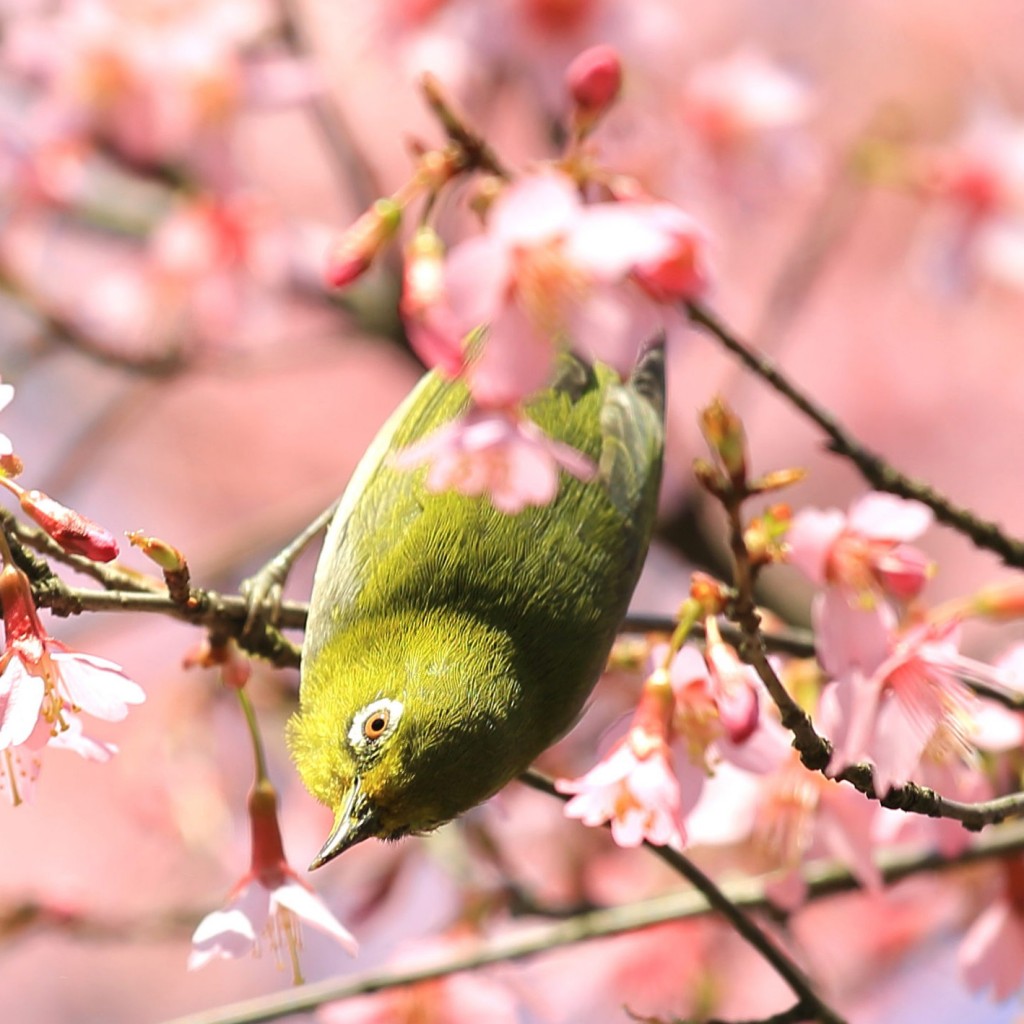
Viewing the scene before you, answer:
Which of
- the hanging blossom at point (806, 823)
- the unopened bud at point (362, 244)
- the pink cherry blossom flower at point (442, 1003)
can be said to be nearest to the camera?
the unopened bud at point (362, 244)

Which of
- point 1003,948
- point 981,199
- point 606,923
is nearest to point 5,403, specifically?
point 606,923

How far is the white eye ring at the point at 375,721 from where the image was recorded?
172 cm

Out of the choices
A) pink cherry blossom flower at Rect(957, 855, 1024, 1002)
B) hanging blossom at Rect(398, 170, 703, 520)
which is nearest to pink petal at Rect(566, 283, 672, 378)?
hanging blossom at Rect(398, 170, 703, 520)

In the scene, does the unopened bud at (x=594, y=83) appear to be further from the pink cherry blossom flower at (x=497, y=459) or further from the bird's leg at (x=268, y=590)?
the bird's leg at (x=268, y=590)

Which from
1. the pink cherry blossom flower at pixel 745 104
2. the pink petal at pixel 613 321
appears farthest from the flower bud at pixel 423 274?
the pink cherry blossom flower at pixel 745 104

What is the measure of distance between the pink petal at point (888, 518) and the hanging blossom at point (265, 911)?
2.81ft

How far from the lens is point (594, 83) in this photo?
1948 mm

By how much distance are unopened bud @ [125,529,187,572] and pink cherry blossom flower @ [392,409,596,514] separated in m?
0.26

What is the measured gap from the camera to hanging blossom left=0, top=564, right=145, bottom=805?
1.48 m

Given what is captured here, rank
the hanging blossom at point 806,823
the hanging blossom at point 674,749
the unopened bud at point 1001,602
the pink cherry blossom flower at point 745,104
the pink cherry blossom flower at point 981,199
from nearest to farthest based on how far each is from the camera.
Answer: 1. the hanging blossom at point 674,749
2. the hanging blossom at point 806,823
3. the unopened bud at point 1001,602
4. the pink cherry blossom flower at point 745,104
5. the pink cherry blossom flower at point 981,199

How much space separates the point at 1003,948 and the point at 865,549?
75 centimetres

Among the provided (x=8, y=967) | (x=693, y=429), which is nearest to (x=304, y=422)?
(x=693, y=429)

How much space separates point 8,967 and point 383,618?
4.79m

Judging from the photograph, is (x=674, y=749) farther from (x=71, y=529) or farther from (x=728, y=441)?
(x=71, y=529)
